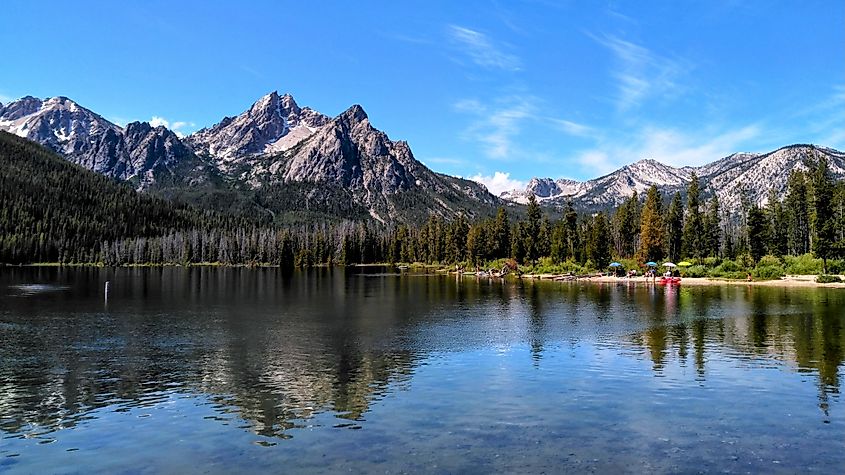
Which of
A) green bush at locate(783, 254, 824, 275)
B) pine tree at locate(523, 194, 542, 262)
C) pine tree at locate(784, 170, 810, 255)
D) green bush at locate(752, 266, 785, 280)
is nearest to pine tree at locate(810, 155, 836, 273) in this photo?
green bush at locate(783, 254, 824, 275)

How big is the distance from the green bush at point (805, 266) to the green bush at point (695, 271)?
16471 millimetres

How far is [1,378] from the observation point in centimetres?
3519

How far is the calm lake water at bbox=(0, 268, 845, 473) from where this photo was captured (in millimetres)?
21500

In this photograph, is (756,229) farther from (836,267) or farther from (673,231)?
(673,231)

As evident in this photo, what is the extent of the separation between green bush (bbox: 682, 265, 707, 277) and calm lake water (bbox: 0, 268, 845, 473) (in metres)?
76.3

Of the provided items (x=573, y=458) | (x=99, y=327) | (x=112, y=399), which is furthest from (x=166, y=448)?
(x=99, y=327)

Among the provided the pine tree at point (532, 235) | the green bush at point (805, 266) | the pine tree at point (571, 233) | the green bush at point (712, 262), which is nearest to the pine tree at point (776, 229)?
the green bush at point (712, 262)

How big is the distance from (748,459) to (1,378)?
39.2 m

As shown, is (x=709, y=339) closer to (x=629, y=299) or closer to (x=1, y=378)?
(x=629, y=299)

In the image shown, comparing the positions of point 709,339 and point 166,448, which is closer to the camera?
point 166,448

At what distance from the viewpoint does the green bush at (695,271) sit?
138988 mm

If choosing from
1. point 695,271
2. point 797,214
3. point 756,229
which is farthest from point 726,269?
point 797,214

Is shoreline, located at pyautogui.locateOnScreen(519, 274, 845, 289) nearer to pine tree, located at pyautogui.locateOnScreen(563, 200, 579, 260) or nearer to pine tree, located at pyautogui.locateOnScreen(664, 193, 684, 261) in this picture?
pine tree, located at pyautogui.locateOnScreen(563, 200, 579, 260)

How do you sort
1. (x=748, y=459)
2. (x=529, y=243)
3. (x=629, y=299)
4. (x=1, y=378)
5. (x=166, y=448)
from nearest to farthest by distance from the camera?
(x=748, y=459) → (x=166, y=448) → (x=1, y=378) → (x=629, y=299) → (x=529, y=243)
